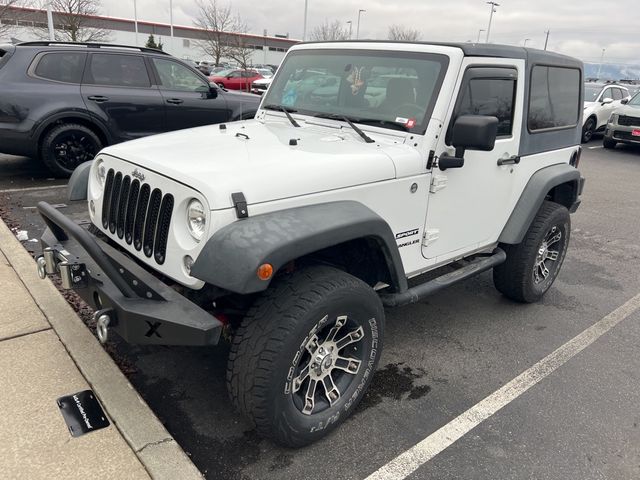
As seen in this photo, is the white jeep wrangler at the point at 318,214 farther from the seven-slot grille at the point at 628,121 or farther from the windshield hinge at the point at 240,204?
the seven-slot grille at the point at 628,121

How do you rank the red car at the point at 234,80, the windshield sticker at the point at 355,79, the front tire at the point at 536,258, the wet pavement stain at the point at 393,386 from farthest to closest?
1. the red car at the point at 234,80
2. the front tire at the point at 536,258
3. the windshield sticker at the point at 355,79
4. the wet pavement stain at the point at 393,386

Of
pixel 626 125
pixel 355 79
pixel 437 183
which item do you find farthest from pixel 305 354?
pixel 626 125

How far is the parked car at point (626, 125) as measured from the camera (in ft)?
44.1

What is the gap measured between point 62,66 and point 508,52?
5.99 metres

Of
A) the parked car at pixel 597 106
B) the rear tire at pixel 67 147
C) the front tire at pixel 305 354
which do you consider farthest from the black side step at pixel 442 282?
the parked car at pixel 597 106

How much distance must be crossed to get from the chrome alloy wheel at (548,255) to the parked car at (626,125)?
1113cm

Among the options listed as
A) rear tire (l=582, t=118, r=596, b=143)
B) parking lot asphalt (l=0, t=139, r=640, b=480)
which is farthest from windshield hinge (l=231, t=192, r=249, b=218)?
rear tire (l=582, t=118, r=596, b=143)

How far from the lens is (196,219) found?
7.64 ft

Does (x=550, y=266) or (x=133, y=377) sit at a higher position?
(x=550, y=266)

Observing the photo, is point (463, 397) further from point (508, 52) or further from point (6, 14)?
point (6, 14)

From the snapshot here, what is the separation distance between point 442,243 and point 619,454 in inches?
58.9

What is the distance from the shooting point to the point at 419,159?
300 cm

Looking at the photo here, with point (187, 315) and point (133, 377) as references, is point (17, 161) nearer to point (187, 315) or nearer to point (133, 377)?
point (133, 377)

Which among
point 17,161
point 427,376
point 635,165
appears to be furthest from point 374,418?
point 635,165
